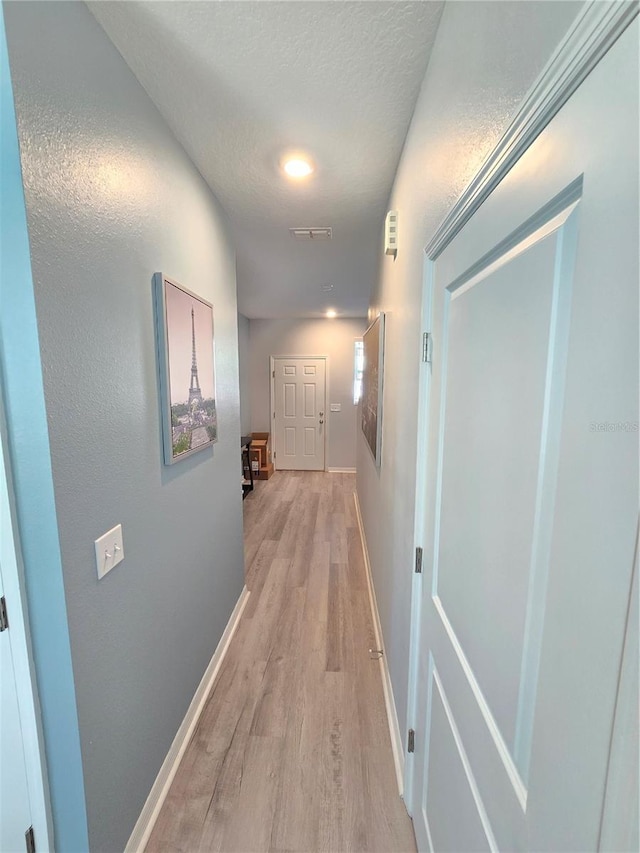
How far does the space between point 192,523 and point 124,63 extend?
1.65m

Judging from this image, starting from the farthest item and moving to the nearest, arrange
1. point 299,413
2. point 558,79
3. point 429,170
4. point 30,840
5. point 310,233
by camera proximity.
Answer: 1. point 299,413
2. point 310,233
3. point 429,170
4. point 30,840
5. point 558,79

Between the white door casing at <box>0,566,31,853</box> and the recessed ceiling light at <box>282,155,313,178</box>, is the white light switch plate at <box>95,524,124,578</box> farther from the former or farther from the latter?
the recessed ceiling light at <box>282,155,313,178</box>

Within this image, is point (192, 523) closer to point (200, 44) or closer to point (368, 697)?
point (368, 697)

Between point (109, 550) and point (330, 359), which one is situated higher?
point (330, 359)

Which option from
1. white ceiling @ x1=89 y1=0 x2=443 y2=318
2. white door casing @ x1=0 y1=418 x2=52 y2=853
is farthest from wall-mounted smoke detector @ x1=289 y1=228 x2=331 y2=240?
white door casing @ x1=0 y1=418 x2=52 y2=853

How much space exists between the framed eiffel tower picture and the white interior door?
383 cm

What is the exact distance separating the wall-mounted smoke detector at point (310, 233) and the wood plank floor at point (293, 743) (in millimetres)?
2547

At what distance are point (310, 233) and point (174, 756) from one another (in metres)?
2.83

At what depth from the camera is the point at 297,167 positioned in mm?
1553

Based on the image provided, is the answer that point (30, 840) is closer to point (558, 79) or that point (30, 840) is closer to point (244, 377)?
point (558, 79)

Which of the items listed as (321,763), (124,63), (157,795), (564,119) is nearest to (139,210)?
(124,63)

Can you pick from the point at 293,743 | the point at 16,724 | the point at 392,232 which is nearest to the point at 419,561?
the point at 293,743

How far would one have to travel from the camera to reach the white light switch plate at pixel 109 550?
0.93 metres

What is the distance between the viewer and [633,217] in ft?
1.03
